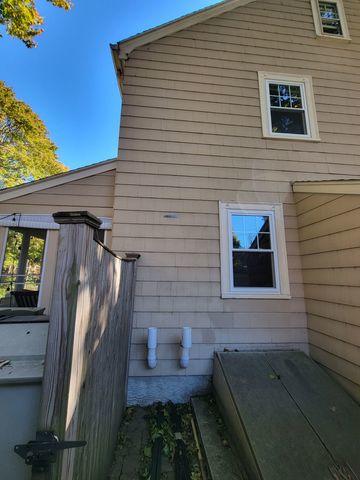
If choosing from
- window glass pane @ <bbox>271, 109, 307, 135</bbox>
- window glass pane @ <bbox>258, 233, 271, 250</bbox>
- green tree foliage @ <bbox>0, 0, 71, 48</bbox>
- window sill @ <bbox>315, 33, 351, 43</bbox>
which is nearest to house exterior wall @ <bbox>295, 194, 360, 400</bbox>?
window glass pane @ <bbox>258, 233, 271, 250</bbox>

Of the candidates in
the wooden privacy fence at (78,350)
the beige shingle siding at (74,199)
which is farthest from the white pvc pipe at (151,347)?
the beige shingle siding at (74,199)

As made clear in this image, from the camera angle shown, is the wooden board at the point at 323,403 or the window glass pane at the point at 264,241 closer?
the wooden board at the point at 323,403

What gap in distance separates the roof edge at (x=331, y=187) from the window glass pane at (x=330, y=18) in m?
3.70

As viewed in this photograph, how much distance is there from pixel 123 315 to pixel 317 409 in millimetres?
2308

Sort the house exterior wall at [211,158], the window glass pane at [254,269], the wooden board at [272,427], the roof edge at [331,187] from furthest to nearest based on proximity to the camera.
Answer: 1. the window glass pane at [254,269]
2. the house exterior wall at [211,158]
3. the roof edge at [331,187]
4. the wooden board at [272,427]

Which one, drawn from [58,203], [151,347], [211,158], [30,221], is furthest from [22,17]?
[151,347]

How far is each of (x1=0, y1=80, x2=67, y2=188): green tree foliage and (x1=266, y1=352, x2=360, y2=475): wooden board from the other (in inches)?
580

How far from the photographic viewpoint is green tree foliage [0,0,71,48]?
5344 mm

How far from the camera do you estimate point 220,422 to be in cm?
271

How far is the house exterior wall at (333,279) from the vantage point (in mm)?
2740

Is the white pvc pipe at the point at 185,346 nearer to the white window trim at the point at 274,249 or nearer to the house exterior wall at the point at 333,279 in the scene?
the white window trim at the point at 274,249

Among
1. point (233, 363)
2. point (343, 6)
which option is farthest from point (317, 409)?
point (343, 6)

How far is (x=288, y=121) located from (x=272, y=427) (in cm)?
464

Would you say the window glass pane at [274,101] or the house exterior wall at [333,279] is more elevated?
the window glass pane at [274,101]
